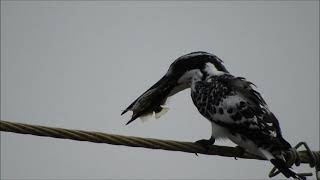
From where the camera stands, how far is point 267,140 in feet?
14.8

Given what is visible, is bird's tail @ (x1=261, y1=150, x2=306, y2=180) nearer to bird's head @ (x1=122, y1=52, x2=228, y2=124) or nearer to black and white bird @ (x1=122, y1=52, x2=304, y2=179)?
black and white bird @ (x1=122, y1=52, x2=304, y2=179)

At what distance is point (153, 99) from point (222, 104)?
108cm

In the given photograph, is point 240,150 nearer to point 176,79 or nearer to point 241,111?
point 241,111

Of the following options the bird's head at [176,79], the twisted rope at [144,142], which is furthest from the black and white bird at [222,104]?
the twisted rope at [144,142]

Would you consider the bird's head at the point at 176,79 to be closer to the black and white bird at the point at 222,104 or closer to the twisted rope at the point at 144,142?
the black and white bird at the point at 222,104

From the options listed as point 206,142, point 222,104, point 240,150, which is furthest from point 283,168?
point 222,104

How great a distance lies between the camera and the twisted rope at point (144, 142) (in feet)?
10.9

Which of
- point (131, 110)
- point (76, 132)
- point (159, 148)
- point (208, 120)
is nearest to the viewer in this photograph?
point (76, 132)

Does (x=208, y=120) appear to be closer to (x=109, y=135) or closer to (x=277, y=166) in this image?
(x=277, y=166)

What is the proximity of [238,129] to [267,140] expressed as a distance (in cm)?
38

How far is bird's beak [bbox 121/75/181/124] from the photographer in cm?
562

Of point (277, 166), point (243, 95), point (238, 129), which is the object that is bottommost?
point (277, 166)

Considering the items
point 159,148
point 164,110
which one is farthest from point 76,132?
point 164,110

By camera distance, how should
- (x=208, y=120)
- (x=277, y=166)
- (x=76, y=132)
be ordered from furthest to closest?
(x=208, y=120) < (x=277, y=166) < (x=76, y=132)
